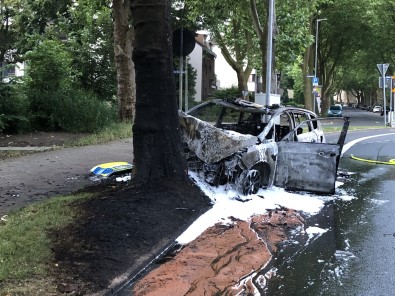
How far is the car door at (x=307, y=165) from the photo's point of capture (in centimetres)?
820

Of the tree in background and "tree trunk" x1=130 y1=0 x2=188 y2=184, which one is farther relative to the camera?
the tree in background

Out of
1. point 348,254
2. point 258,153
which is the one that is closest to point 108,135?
point 258,153

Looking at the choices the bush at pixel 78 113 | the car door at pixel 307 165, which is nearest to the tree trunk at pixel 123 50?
the bush at pixel 78 113

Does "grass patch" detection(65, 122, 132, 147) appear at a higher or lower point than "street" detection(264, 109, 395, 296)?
higher

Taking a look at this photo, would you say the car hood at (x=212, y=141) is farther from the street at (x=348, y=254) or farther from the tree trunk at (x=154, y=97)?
the street at (x=348, y=254)

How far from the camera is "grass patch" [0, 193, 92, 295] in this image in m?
4.14

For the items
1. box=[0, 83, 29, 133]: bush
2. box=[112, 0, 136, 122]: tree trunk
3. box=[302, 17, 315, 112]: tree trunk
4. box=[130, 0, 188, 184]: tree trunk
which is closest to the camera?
box=[130, 0, 188, 184]: tree trunk

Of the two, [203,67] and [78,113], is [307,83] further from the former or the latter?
[78,113]

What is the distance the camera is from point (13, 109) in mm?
14234

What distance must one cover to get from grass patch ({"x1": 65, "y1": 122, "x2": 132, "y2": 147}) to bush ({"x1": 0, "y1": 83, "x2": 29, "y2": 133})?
1.94m

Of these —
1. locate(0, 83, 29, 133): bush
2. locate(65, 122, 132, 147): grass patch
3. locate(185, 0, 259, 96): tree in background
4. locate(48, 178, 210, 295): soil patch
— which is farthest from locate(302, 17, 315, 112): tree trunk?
locate(48, 178, 210, 295): soil patch

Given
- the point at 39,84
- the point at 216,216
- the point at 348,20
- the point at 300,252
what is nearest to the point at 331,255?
the point at 300,252

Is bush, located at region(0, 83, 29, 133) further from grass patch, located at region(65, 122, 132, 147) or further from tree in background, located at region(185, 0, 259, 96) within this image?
tree in background, located at region(185, 0, 259, 96)

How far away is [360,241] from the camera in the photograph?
19.4ft
